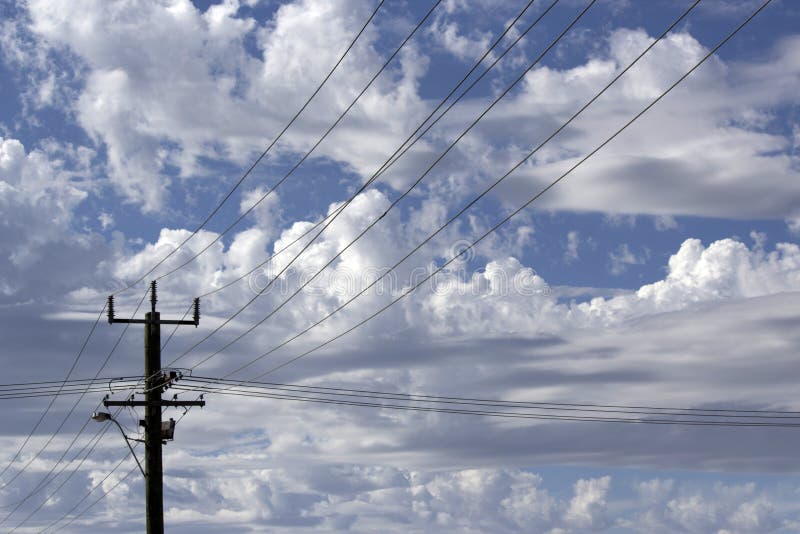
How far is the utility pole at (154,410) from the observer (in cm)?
3466

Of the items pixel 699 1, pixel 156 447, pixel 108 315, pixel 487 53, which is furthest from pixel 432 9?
pixel 108 315

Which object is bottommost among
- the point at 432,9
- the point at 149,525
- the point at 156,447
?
the point at 149,525

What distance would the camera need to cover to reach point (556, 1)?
15070 millimetres

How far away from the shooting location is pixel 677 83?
53.0 feet

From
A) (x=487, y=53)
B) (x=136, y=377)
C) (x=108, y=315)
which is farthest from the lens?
(x=108, y=315)

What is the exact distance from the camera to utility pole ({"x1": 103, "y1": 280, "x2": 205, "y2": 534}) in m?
34.7

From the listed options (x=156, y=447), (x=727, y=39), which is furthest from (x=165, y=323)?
(x=727, y=39)

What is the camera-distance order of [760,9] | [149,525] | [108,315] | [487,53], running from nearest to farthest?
[760,9], [487,53], [149,525], [108,315]

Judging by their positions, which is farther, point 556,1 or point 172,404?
point 172,404

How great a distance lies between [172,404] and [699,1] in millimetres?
25866

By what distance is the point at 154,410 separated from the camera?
36.2 m

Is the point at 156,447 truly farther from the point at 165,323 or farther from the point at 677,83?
the point at 677,83

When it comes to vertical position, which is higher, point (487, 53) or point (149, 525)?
point (487, 53)

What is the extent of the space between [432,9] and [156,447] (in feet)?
73.6
